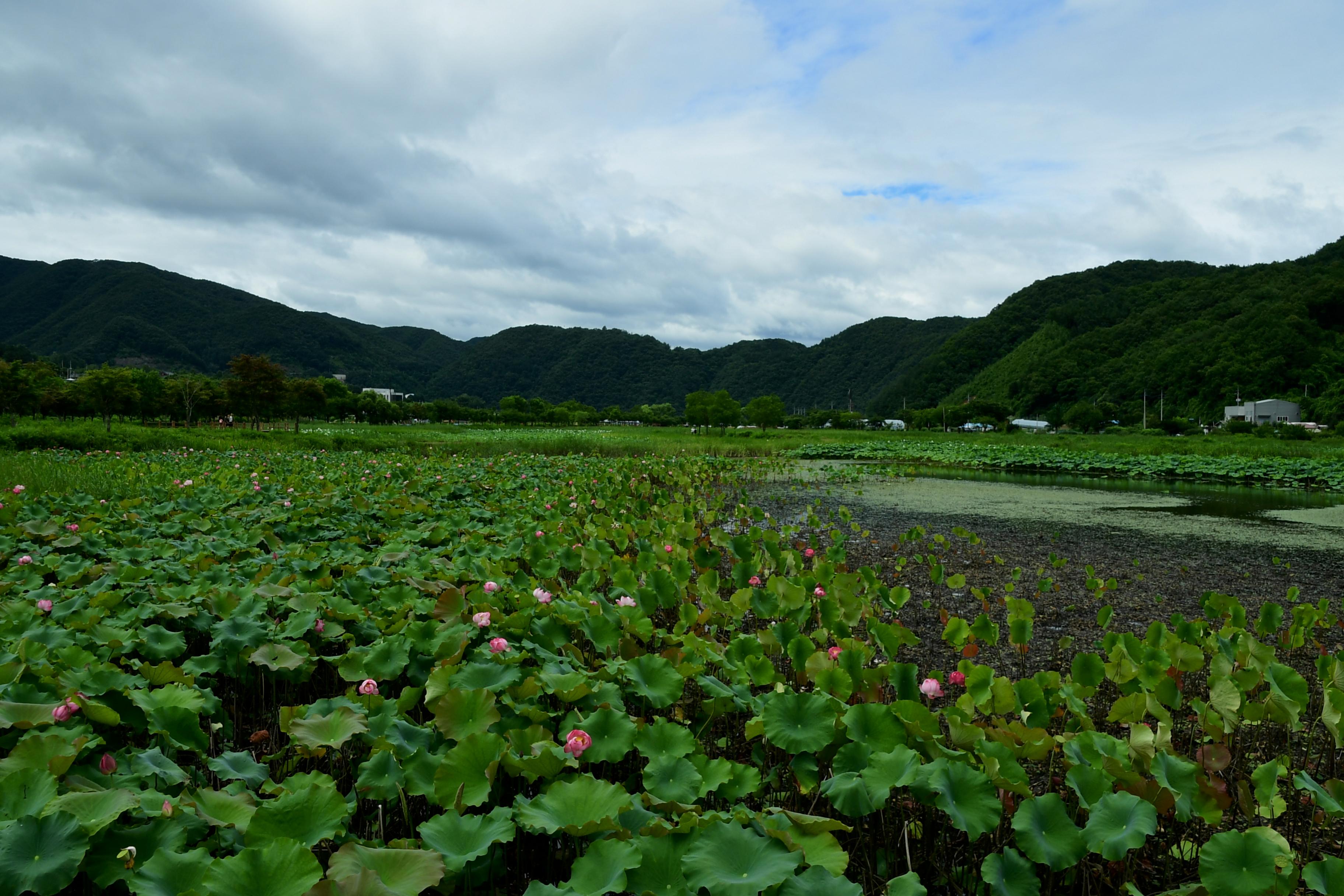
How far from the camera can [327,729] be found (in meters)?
2.08

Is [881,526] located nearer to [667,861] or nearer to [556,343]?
[667,861]

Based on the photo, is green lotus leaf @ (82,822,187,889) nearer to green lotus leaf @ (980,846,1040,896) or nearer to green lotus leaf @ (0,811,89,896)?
green lotus leaf @ (0,811,89,896)

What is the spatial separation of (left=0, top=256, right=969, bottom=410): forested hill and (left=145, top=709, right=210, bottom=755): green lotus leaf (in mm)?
107429

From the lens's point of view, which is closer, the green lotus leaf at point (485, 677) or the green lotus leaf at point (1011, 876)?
the green lotus leaf at point (1011, 876)

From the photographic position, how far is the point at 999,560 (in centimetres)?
663

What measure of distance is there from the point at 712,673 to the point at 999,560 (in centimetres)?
414

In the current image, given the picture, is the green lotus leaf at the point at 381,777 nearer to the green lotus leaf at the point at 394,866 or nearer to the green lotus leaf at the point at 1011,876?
the green lotus leaf at the point at 394,866

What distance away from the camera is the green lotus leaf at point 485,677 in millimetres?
2400

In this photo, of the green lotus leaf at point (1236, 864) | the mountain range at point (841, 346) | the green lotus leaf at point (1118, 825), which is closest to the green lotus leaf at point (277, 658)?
the green lotus leaf at point (1118, 825)

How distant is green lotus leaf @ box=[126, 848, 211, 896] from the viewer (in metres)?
1.43

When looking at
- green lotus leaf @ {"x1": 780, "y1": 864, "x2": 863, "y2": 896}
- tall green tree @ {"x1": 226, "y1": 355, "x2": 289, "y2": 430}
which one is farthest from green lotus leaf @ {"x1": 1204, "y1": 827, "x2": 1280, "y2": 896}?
tall green tree @ {"x1": 226, "y1": 355, "x2": 289, "y2": 430}

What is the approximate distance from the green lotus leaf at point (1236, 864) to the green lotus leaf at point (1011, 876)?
0.36 meters

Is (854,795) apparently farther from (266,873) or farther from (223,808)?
(223,808)

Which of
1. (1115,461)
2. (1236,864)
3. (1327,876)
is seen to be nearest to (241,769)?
(1236,864)
